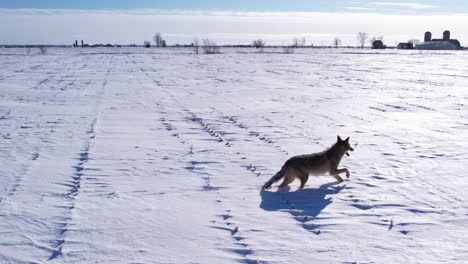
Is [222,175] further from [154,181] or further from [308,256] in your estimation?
[308,256]

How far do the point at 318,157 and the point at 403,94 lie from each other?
1443cm

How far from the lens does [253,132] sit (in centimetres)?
1192

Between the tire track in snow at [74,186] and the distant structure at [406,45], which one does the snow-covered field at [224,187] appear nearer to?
the tire track in snow at [74,186]

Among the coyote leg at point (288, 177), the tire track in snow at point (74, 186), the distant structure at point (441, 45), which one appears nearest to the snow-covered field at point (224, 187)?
the tire track in snow at point (74, 186)

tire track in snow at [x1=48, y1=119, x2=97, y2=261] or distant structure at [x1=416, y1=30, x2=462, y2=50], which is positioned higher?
distant structure at [x1=416, y1=30, x2=462, y2=50]

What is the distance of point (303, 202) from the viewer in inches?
265

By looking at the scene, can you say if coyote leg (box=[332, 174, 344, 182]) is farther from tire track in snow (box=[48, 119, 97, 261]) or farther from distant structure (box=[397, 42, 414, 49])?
distant structure (box=[397, 42, 414, 49])

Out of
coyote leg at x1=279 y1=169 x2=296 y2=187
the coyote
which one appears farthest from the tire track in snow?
coyote leg at x1=279 y1=169 x2=296 y2=187

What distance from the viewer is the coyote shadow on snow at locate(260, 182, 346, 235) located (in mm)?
6141

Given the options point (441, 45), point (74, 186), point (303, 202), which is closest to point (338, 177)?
point (303, 202)

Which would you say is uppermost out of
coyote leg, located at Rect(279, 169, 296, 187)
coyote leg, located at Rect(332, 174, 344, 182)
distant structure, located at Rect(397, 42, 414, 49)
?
distant structure, located at Rect(397, 42, 414, 49)

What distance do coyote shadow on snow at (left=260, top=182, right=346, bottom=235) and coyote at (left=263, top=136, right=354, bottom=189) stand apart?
195mm

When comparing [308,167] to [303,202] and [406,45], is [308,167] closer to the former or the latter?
[303,202]

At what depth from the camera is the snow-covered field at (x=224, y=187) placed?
5.25m
